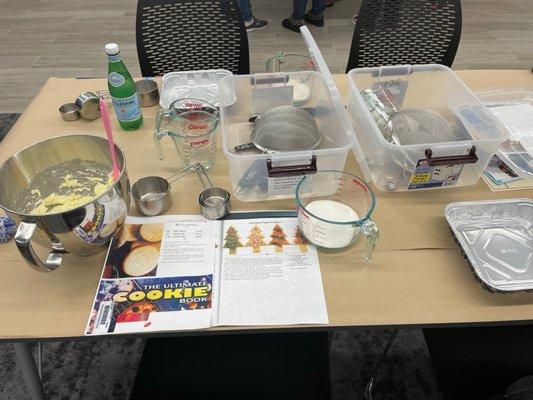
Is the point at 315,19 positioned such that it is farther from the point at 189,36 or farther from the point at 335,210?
the point at 335,210

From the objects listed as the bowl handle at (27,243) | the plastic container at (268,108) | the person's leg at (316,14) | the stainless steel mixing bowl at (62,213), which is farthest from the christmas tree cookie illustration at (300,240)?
the person's leg at (316,14)

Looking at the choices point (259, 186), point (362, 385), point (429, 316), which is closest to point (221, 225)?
point (259, 186)

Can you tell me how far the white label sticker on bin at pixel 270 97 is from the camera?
1.10 meters

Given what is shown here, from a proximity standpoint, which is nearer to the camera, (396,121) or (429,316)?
(429,316)

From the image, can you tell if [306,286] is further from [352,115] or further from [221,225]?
[352,115]

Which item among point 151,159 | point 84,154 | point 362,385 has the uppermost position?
point 84,154

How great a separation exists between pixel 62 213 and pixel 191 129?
0.44 metres

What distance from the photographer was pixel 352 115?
3.55 ft

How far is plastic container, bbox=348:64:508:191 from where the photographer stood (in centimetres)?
89

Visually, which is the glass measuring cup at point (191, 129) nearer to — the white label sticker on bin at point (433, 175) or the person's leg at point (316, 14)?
the white label sticker on bin at point (433, 175)

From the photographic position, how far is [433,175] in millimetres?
929

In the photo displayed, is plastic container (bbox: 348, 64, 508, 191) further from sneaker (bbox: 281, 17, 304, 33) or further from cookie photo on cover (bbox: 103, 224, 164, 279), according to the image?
sneaker (bbox: 281, 17, 304, 33)

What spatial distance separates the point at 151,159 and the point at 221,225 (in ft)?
1.00

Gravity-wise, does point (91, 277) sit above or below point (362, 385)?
above
